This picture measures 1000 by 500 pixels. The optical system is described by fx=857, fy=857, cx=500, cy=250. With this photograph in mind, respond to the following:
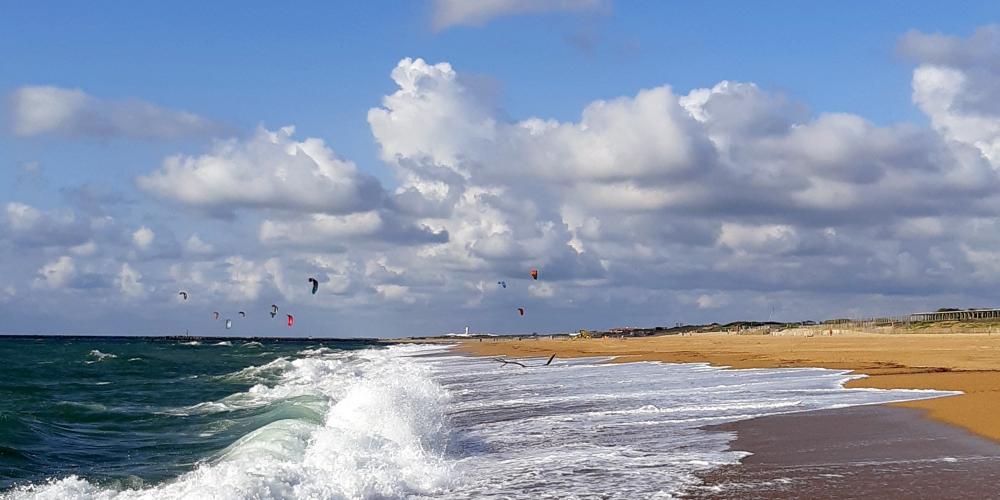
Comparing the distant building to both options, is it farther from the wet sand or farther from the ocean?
the wet sand

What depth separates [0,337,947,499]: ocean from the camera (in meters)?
11.7

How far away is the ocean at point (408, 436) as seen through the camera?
11.7m

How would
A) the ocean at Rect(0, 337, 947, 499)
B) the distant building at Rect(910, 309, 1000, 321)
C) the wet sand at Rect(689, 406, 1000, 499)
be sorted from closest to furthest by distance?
the wet sand at Rect(689, 406, 1000, 499)
the ocean at Rect(0, 337, 947, 499)
the distant building at Rect(910, 309, 1000, 321)

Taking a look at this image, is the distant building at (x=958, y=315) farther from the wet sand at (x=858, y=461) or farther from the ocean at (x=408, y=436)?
the wet sand at (x=858, y=461)

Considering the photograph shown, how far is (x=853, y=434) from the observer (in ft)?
45.9

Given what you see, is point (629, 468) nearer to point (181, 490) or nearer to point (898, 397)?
point (181, 490)

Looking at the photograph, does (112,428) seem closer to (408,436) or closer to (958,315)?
(408,436)

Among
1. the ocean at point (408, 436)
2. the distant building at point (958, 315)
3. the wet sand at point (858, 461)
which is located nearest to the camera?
the wet sand at point (858, 461)

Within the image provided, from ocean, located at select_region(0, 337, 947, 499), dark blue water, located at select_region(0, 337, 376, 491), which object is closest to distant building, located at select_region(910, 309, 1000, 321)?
ocean, located at select_region(0, 337, 947, 499)

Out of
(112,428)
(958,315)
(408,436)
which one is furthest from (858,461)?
(958,315)

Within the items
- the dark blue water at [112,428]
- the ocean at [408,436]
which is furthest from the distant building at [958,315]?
the dark blue water at [112,428]

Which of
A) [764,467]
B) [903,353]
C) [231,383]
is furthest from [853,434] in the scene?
[231,383]

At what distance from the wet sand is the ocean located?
620 mm

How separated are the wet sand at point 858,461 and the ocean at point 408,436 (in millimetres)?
620
